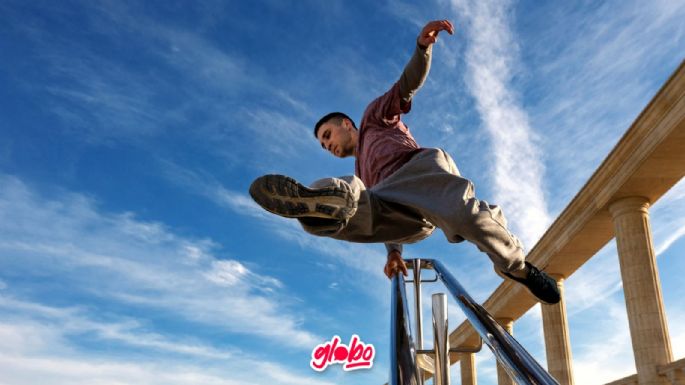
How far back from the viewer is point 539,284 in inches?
119

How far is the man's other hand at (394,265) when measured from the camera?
325 cm

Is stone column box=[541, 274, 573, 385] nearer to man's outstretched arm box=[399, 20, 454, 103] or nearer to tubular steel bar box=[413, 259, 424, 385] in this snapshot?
tubular steel bar box=[413, 259, 424, 385]

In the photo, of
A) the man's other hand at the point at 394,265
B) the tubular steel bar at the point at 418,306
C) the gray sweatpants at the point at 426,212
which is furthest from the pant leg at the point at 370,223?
the tubular steel bar at the point at 418,306

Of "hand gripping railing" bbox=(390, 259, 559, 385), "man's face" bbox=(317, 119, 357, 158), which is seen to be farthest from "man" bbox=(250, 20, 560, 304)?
"hand gripping railing" bbox=(390, 259, 559, 385)

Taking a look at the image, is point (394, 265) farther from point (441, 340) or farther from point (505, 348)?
point (505, 348)

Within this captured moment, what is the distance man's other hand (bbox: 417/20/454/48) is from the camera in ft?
9.64

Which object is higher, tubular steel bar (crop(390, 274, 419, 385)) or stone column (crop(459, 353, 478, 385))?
stone column (crop(459, 353, 478, 385))

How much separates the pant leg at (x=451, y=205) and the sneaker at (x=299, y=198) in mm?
342

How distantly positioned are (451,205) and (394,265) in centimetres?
72

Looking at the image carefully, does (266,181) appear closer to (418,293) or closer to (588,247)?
(418,293)

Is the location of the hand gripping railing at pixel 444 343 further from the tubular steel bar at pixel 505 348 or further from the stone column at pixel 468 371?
the stone column at pixel 468 371

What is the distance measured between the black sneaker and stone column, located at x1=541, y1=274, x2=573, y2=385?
54.1 ft

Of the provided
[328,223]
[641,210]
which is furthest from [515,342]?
[641,210]

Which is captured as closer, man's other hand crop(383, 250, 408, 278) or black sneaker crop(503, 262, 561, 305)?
black sneaker crop(503, 262, 561, 305)
